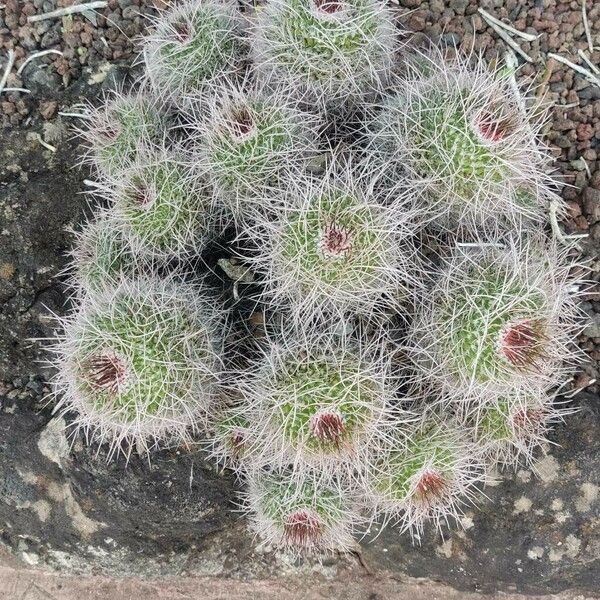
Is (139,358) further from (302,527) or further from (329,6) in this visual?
(329,6)

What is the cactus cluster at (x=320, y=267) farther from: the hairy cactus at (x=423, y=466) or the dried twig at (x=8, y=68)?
the dried twig at (x=8, y=68)

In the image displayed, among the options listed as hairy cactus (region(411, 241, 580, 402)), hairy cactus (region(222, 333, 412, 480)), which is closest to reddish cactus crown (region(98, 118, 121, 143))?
hairy cactus (region(222, 333, 412, 480))

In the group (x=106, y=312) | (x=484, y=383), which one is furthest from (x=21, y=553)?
(x=484, y=383)

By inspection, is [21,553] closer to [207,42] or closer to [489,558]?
[489,558]

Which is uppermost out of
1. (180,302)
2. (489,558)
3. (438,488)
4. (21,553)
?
(180,302)

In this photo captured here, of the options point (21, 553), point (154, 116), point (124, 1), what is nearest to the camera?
point (154, 116)

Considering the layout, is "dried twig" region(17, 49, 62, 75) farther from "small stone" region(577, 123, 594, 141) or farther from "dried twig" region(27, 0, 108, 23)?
"small stone" region(577, 123, 594, 141)

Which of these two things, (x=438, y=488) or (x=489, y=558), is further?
(x=489, y=558)

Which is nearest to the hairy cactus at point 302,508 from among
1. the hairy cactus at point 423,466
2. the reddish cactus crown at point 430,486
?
the hairy cactus at point 423,466
